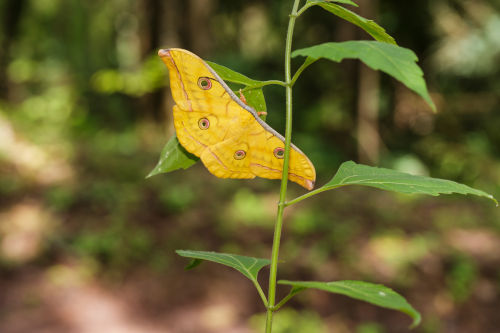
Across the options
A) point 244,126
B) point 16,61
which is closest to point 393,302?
point 244,126

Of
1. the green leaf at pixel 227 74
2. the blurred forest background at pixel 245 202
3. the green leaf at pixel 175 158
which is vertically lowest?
the blurred forest background at pixel 245 202

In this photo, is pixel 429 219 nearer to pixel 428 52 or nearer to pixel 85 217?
pixel 85 217

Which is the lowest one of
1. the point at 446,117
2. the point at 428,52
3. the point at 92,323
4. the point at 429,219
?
the point at 92,323

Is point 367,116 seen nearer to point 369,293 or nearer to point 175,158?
point 175,158

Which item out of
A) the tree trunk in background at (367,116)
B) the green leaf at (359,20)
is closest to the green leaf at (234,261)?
the green leaf at (359,20)

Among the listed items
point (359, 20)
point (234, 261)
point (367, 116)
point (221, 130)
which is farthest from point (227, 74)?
point (367, 116)

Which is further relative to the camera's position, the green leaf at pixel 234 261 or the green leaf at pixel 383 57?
the green leaf at pixel 234 261

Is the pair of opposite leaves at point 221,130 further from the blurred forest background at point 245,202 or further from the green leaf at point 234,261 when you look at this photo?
the blurred forest background at point 245,202
